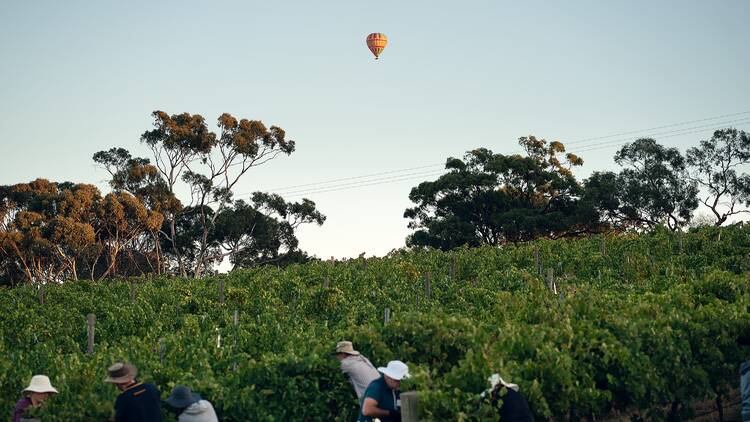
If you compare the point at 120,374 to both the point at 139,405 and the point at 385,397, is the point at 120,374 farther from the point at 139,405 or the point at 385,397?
the point at 385,397

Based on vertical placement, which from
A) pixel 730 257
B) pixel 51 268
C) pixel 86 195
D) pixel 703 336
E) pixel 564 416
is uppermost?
pixel 86 195

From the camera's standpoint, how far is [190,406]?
828 cm

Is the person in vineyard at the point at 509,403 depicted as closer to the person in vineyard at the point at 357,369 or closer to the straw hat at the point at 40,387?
the person in vineyard at the point at 357,369

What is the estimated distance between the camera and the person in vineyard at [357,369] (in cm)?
908

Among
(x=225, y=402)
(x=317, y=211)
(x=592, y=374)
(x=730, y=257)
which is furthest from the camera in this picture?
(x=317, y=211)

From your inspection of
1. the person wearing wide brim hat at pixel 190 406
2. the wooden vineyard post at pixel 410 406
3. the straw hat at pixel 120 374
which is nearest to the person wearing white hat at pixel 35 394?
the straw hat at pixel 120 374

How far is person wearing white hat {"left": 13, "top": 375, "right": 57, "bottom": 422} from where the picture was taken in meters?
9.09

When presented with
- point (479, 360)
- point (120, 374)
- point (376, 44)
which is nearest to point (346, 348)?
point (479, 360)

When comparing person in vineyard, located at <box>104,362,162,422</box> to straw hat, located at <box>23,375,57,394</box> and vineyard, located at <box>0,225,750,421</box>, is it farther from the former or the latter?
straw hat, located at <box>23,375,57,394</box>

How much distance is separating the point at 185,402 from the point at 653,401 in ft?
18.0

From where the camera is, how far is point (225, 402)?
29.7 feet

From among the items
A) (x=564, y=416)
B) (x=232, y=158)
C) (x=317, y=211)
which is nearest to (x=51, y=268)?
(x=232, y=158)

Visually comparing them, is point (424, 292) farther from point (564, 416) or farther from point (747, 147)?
point (747, 147)

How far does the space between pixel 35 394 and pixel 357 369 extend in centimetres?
318
